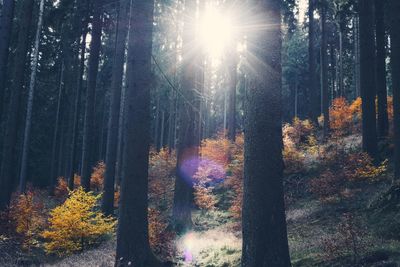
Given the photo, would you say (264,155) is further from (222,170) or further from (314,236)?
(222,170)

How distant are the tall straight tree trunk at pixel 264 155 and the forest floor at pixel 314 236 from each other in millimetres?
1693

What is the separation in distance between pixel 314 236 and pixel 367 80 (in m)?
8.40

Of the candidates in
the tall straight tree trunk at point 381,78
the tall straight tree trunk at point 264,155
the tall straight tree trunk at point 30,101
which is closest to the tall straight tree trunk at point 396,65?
the tall straight tree trunk at point 381,78

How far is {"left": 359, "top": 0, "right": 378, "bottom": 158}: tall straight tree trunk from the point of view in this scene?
587 inches

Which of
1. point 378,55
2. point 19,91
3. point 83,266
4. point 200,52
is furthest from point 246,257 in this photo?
point 378,55

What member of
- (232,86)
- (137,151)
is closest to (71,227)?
(137,151)

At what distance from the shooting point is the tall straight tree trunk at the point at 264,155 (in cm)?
577

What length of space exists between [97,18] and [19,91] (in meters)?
5.19

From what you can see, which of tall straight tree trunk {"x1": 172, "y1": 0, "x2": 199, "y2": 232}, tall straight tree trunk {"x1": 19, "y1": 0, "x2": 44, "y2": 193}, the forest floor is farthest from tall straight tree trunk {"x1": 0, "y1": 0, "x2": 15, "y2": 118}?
tall straight tree trunk {"x1": 19, "y1": 0, "x2": 44, "y2": 193}

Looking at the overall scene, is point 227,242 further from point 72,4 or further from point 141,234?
point 72,4

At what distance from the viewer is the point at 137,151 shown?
316 inches

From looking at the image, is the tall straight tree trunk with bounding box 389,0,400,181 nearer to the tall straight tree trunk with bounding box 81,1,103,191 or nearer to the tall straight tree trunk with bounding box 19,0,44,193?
the tall straight tree trunk with bounding box 81,1,103,191

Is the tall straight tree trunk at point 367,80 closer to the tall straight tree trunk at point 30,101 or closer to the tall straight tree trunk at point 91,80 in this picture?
the tall straight tree trunk at point 91,80

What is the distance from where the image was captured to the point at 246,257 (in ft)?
19.2
